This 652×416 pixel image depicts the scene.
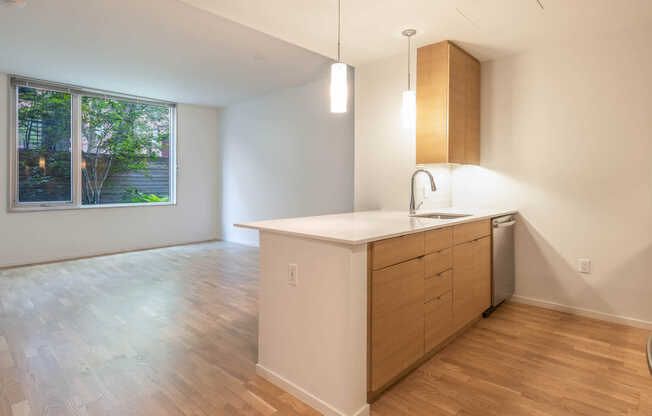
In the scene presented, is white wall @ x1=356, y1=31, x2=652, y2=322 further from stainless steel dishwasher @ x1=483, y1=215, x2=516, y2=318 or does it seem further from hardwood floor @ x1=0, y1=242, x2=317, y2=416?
hardwood floor @ x1=0, y1=242, x2=317, y2=416

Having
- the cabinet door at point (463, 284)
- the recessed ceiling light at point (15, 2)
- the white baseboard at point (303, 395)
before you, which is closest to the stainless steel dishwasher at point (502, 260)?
the cabinet door at point (463, 284)

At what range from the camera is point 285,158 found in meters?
5.81

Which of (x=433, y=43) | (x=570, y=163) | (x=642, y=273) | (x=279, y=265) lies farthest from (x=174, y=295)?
(x=642, y=273)

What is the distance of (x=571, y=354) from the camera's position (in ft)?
7.74

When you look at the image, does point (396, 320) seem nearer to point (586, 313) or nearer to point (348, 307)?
point (348, 307)

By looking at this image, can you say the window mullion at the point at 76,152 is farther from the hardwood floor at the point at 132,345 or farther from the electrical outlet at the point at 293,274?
the electrical outlet at the point at 293,274

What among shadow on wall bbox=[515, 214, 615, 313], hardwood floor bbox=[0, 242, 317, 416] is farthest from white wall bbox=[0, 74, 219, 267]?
shadow on wall bbox=[515, 214, 615, 313]

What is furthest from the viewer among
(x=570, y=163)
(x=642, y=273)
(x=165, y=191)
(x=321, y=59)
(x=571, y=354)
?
(x=165, y=191)

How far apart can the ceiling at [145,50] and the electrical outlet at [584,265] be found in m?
3.37

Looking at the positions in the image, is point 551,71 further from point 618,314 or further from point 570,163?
point 618,314

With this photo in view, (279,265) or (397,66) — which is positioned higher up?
(397,66)

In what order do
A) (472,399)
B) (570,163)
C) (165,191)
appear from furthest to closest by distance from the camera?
1. (165,191)
2. (570,163)
3. (472,399)

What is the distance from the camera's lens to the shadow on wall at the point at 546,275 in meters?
3.11

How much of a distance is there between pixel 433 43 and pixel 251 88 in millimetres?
3266
